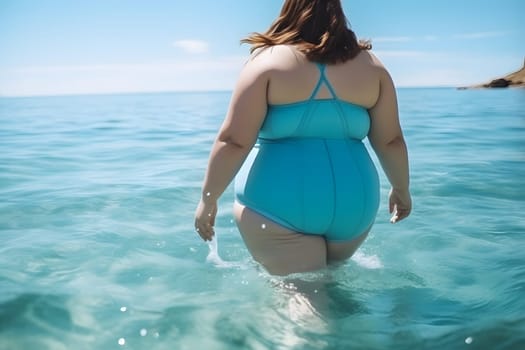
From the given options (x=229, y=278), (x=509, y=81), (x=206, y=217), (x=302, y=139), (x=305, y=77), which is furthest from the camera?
(x=509, y=81)

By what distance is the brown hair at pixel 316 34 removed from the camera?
8.06 feet

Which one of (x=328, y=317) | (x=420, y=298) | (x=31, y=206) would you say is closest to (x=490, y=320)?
(x=420, y=298)

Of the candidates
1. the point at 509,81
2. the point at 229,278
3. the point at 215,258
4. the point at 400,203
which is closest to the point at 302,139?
the point at 400,203

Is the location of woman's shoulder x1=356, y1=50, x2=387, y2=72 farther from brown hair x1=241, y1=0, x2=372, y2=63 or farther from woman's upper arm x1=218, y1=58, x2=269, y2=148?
woman's upper arm x1=218, y1=58, x2=269, y2=148

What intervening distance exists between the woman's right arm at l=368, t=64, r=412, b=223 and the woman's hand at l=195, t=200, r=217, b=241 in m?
0.90

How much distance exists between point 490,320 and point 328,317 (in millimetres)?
822

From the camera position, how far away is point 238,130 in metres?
2.48

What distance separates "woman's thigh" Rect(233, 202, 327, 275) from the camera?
2.55 m

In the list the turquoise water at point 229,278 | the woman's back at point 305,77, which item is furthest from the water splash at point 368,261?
the woman's back at point 305,77

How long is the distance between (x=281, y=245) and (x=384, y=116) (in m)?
0.84

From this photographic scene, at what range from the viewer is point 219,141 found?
8.32 ft

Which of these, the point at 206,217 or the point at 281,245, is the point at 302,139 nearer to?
the point at 281,245

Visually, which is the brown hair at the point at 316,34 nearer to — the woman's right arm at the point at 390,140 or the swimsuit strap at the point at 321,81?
the swimsuit strap at the point at 321,81

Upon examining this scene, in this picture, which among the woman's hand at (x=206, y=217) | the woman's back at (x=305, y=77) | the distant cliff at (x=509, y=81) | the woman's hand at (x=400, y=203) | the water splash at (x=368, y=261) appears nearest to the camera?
the woman's back at (x=305, y=77)
